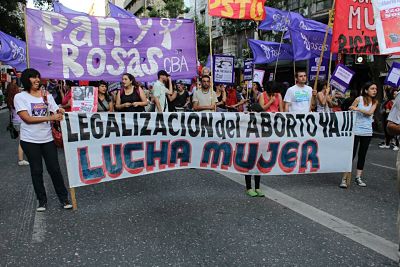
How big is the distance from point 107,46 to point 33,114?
2.42 m

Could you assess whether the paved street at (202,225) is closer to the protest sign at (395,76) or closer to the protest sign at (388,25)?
the protest sign at (388,25)

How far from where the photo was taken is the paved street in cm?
345

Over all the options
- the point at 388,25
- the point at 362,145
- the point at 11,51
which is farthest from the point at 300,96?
the point at 11,51

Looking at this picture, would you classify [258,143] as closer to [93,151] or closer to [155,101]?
[93,151]

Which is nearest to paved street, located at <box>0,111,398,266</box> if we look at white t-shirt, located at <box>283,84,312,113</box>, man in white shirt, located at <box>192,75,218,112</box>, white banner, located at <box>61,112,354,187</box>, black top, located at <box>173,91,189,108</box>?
white banner, located at <box>61,112,354,187</box>

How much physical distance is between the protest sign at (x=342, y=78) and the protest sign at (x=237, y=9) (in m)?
1.84

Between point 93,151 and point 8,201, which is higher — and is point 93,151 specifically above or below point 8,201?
above

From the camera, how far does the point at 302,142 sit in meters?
5.66

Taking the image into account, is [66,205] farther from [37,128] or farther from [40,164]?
[37,128]

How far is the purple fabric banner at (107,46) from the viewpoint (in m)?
6.06

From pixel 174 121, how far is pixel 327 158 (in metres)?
2.39

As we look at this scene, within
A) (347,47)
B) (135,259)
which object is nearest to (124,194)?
(135,259)

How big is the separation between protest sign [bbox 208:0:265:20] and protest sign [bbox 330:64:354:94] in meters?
1.84

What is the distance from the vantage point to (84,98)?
7473 mm
